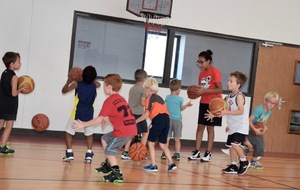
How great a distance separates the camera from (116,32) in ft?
34.7

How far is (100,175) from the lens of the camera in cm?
595

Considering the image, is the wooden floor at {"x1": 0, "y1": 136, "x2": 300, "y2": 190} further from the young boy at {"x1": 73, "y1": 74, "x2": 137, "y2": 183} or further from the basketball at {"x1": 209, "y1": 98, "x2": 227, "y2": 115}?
the basketball at {"x1": 209, "y1": 98, "x2": 227, "y2": 115}

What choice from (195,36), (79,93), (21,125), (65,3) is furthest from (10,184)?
(195,36)

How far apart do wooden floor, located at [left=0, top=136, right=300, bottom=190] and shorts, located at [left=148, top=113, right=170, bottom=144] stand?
448 mm

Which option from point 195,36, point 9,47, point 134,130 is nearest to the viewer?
point 134,130

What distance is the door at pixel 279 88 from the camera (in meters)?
11.9

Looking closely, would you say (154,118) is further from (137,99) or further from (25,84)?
(25,84)

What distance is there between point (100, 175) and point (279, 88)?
7211mm

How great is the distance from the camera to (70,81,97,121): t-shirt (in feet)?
22.4

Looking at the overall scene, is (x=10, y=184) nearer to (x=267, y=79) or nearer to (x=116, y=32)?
(x=116, y=32)

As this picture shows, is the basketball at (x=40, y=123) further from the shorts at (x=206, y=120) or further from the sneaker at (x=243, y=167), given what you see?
the sneaker at (x=243, y=167)

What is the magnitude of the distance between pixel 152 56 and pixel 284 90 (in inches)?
136

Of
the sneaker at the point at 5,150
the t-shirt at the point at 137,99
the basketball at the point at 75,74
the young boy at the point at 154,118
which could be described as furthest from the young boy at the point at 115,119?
the t-shirt at the point at 137,99

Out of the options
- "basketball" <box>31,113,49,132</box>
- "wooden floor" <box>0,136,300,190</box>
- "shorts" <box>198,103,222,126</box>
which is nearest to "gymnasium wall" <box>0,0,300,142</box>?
"wooden floor" <box>0,136,300,190</box>
